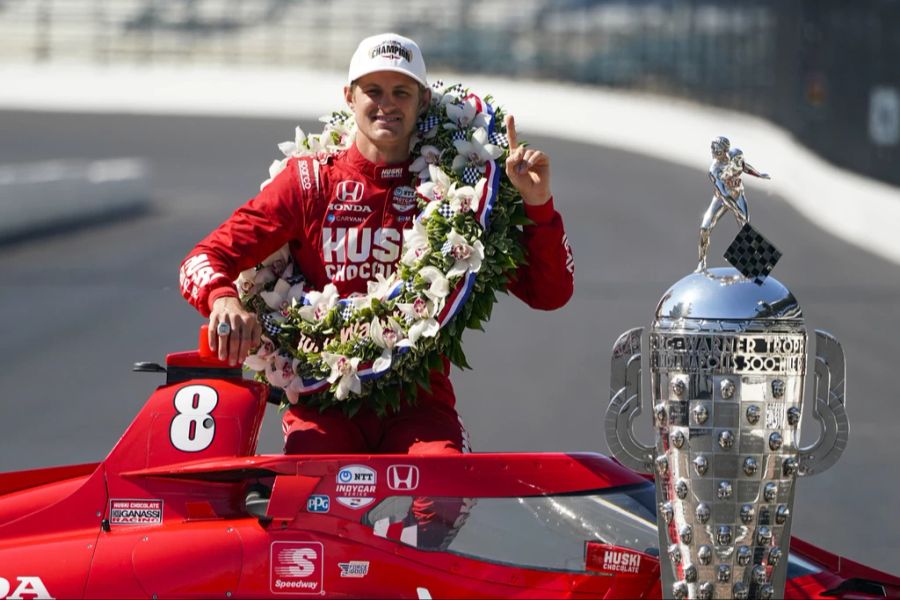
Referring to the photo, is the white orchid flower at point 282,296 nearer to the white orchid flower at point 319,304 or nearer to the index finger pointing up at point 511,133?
the white orchid flower at point 319,304

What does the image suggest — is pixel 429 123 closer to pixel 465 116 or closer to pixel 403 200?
pixel 465 116

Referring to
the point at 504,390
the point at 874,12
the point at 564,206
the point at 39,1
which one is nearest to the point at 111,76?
the point at 39,1

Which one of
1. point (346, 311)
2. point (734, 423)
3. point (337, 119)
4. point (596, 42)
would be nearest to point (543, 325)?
point (337, 119)

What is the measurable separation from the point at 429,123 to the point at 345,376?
1035 mm

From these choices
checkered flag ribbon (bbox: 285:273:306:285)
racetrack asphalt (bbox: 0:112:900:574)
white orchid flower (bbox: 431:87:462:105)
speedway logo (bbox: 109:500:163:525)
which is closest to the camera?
speedway logo (bbox: 109:500:163:525)

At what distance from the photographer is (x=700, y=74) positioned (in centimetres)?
3297

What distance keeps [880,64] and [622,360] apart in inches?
701

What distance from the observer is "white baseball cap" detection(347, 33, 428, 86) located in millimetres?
5172

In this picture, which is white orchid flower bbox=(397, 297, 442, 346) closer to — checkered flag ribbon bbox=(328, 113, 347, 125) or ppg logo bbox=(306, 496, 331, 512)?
ppg logo bbox=(306, 496, 331, 512)

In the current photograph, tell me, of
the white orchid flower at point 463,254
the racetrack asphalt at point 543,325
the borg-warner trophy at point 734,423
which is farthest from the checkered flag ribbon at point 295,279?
the racetrack asphalt at point 543,325

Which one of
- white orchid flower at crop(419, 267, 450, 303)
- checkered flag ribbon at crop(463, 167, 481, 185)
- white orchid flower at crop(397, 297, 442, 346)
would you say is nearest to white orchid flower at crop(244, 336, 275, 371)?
white orchid flower at crop(397, 297, 442, 346)

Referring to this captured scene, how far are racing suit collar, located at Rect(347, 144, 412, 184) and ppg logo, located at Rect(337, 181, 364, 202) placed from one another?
0.06m

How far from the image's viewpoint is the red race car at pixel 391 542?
15.1 feet

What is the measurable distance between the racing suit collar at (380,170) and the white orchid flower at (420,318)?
1.67 feet
